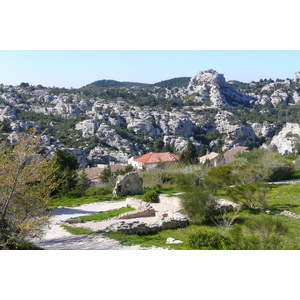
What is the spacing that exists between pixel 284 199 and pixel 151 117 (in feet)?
263

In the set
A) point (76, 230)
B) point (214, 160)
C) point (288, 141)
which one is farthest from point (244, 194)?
point (288, 141)

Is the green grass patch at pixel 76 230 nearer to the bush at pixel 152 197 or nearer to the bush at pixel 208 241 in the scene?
the bush at pixel 208 241

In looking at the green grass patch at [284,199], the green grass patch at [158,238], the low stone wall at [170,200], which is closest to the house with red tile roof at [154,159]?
the green grass patch at [284,199]

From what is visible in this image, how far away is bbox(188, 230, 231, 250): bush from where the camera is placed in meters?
8.24

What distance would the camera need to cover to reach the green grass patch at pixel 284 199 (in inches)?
585

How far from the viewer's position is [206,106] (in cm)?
11900

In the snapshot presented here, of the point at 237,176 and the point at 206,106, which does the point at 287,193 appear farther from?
the point at 206,106

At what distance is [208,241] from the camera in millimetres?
8562

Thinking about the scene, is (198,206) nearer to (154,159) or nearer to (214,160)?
(154,159)

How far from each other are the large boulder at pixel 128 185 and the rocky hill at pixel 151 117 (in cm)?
4182

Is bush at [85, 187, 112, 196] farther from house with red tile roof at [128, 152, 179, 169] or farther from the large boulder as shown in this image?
house with red tile roof at [128, 152, 179, 169]

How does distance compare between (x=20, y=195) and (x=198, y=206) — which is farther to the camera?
(x=198, y=206)

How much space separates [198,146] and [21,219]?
76.2 metres
